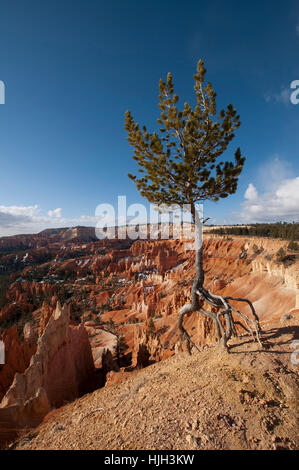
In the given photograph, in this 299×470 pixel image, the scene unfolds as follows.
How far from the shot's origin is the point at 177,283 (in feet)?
138

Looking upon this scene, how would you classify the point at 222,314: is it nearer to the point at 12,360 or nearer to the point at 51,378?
the point at 51,378

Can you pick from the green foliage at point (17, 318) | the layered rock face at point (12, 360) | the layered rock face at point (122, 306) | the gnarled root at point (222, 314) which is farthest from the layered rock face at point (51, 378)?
the green foliage at point (17, 318)

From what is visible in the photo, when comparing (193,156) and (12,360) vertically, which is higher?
(193,156)

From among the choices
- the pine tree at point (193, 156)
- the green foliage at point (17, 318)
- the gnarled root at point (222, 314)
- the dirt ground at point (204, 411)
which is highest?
the pine tree at point (193, 156)

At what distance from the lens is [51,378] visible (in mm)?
8789

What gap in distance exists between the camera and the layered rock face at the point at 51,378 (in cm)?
616

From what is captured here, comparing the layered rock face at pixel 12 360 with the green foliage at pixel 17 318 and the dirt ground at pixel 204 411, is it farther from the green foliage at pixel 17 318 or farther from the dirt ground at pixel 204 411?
the green foliage at pixel 17 318

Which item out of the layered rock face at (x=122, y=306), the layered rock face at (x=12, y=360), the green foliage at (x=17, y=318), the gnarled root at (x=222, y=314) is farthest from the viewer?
the green foliage at (x=17, y=318)

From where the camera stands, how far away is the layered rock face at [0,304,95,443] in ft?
20.2

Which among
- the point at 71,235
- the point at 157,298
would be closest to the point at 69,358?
the point at 157,298

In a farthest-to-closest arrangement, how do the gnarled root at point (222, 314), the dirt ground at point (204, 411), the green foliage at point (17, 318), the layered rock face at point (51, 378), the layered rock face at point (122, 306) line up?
the green foliage at point (17, 318) < the layered rock face at point (122, 306) < the layered rock face at point (51, 378) < the gnarled root at point (222, 314) < the dirt ground at point (204, 411)

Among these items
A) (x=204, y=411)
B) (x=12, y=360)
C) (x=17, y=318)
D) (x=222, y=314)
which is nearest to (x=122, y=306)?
(x=17, y=318)

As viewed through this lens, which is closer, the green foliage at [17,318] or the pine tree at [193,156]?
the pine tree at [193,156]
